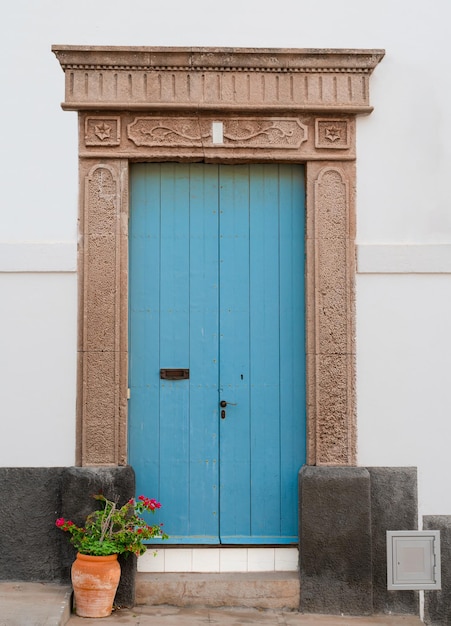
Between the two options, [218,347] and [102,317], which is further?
[218,347]

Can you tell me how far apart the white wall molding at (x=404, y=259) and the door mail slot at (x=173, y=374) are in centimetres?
138

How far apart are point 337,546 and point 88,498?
1.64 metres

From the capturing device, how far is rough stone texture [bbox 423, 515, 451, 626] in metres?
5.29

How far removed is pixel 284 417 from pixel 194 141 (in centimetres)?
197

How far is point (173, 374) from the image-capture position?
5492 millimetres

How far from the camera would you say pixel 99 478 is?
5.20m

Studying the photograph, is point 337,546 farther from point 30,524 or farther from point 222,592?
point 30,524

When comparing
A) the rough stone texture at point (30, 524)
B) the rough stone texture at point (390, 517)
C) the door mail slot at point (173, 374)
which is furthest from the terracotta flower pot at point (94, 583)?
the rough stone texture at point (390, 517)

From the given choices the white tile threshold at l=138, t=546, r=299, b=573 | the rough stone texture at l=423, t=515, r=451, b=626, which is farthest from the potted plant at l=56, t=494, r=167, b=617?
the rough stone texture at l=423, t=515, r=451, b=626

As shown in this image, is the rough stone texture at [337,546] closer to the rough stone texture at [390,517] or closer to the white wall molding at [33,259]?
the rough stone texture at [390,517]

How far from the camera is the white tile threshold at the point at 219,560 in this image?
5.41m

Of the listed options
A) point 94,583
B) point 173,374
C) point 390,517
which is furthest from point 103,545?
point 390,517

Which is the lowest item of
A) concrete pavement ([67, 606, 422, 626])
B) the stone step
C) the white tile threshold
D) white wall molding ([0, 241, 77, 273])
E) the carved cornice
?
concrete pavement ([67, 606, 422, 626])

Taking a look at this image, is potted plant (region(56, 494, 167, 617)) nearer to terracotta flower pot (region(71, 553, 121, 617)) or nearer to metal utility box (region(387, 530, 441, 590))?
terracotta flower pot (region(71, 553, 121, 617))
